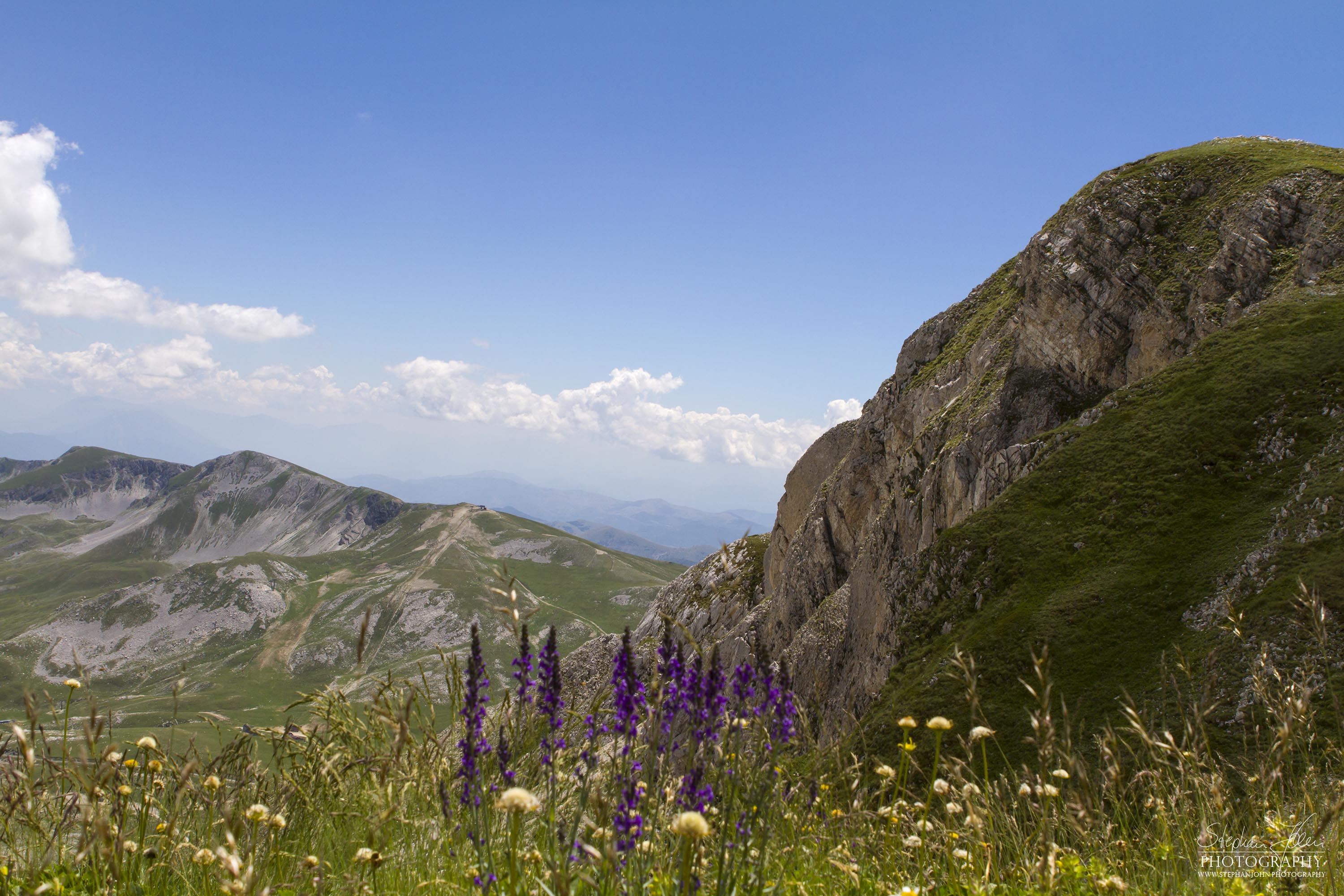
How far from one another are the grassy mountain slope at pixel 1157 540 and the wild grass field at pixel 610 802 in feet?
75.9

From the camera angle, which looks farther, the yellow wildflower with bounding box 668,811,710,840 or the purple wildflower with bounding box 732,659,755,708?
the purple wildflower with bounding box 732,659,755,708

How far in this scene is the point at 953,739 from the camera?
25.8m

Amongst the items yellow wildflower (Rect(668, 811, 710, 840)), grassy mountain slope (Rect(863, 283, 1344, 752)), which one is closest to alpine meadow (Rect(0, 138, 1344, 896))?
yellow wildflower (Rect(668, 811, 710, 840))

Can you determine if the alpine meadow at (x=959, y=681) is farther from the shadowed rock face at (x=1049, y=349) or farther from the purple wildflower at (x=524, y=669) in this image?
the shadowed rock face at (x=1049, y=349)

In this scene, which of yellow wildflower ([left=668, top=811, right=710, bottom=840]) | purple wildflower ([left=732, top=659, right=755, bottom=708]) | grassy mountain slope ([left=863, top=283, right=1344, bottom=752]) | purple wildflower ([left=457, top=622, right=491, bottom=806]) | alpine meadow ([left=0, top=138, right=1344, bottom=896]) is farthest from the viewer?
grassy mountain slope ([left=863, top=283, right=1344, bottom=752])

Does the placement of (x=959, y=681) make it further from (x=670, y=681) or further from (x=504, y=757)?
(x=504, y=757)

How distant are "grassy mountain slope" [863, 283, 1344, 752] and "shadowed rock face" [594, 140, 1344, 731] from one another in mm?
4134

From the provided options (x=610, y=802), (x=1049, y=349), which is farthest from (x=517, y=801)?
(x=1049, y=349)

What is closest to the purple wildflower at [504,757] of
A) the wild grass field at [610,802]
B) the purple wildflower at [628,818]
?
the wild grass field at [610,802]

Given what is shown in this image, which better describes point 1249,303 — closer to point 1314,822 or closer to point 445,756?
point 1314,822

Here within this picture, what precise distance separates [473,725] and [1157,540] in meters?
40.1

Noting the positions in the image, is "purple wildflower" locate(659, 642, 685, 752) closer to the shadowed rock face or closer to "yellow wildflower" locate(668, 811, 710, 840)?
"yellow wildflower" locate(668, 811, 710, 840)

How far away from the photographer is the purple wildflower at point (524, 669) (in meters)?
4.48

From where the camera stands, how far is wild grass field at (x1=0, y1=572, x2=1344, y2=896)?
13.8ft
